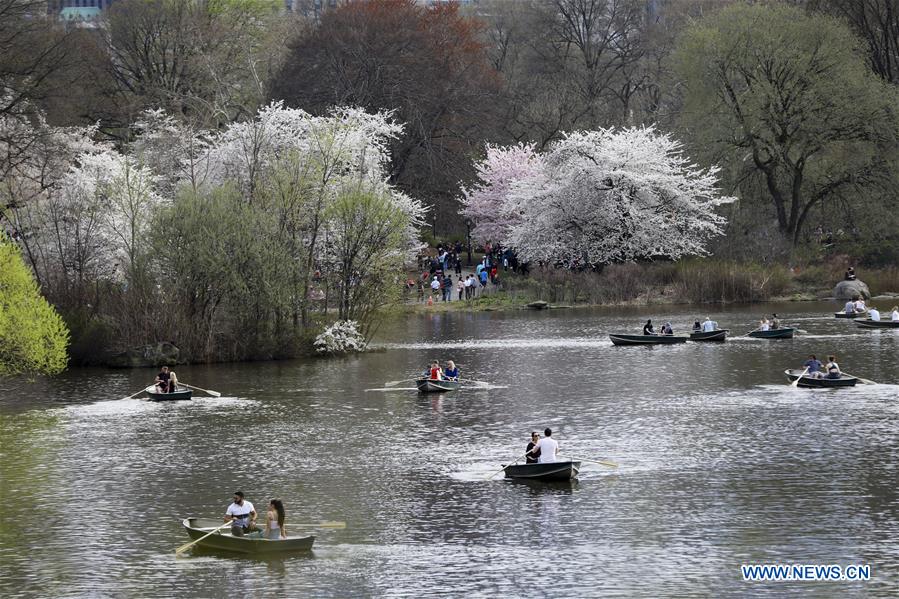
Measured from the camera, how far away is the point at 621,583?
24672mm

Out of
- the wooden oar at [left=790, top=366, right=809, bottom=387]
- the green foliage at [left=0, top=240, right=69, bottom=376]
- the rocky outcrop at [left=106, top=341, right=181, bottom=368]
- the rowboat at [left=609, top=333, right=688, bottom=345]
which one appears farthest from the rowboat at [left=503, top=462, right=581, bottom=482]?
the rocky outcrop at [left=106, top=341, right=181, bottom=368]

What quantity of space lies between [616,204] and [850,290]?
16.0m

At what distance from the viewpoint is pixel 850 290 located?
81.2m

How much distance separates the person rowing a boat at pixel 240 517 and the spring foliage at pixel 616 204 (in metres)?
59.1

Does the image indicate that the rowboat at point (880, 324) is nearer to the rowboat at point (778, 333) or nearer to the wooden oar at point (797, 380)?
the rowboat at point (778, 333)

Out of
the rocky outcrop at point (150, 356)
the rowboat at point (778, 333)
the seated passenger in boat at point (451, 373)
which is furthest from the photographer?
the rowboat at point (778, 333)

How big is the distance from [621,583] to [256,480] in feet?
41.1

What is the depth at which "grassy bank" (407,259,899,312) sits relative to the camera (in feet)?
267

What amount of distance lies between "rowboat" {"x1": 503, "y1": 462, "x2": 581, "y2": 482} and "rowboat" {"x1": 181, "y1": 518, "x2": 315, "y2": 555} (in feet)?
24.0

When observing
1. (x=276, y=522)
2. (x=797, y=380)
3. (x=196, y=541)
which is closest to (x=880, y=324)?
(x=797, y=380)

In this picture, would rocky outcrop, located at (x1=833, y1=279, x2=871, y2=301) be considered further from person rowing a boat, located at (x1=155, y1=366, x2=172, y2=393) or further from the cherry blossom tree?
person rowing a boat, located at (x1=155, y1=366, x2=172, y2=393)

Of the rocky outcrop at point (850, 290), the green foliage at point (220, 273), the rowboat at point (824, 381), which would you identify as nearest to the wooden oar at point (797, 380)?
the rowboat at point (824, 381)

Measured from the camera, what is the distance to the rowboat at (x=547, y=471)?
32062 mm

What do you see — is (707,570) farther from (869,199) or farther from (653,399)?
(869,199)
